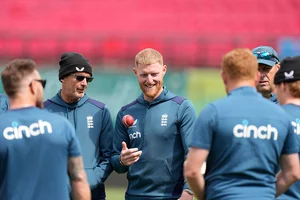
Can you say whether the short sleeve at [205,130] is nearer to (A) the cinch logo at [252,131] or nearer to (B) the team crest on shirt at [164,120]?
(A) the cinch logo at [252,131]

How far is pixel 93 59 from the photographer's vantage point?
62.8 ft

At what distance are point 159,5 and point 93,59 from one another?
18.3ft

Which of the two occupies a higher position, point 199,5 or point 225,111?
point 199,5

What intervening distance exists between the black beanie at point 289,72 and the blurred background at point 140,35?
863 cm

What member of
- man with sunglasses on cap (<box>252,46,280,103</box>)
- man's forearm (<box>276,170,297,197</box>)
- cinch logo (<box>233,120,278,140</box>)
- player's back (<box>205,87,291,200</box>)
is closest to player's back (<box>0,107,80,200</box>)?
player's back (<box>205,87,291,200</box>)

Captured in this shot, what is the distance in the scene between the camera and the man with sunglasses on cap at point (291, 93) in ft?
17.5

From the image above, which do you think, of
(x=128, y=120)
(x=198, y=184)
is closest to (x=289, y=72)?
(x=198, y=184)

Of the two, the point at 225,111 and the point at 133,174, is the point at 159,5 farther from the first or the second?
the point at 225,111

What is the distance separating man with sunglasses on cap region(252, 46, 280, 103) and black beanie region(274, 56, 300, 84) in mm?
1143

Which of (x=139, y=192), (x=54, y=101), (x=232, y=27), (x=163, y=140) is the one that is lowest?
(x=139, y=192)

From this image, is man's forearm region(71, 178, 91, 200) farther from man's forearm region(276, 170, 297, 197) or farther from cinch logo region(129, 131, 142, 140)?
cinch logo region(129, 131, 142, 140)

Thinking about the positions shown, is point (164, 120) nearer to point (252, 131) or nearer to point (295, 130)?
point (295, 130)

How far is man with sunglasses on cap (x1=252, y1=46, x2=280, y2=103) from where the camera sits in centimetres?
661

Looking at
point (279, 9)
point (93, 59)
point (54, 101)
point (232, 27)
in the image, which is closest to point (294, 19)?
point (279, 9)
